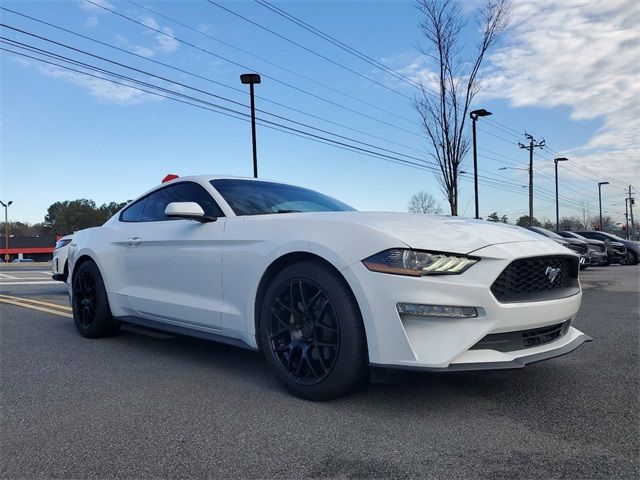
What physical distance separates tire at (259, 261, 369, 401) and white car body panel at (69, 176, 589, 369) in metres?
0.09

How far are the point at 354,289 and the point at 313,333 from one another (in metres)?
0.42

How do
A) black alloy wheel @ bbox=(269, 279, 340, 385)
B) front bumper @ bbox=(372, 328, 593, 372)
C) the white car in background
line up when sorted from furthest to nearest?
1. the white car in background
2. black alloy wheel @ bbox=(269, 279, 340, 385)
3. front bumper @ bbox=(372, 328, 593, 372)

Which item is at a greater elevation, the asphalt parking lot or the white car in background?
the white car in background

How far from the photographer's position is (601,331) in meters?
5.52

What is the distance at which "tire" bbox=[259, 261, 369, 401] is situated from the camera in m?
2.96

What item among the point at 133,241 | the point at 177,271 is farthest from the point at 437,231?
the point at 133,241

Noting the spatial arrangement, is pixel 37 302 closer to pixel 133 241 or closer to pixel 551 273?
pixel 133 241

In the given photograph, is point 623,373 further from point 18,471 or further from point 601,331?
point 18,471

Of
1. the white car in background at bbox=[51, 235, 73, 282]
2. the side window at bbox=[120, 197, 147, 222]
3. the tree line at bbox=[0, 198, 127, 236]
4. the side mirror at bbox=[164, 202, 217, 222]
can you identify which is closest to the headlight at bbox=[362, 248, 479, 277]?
the side mirror at bbox=[164, 202, 217, 222]

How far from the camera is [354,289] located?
9.73ft

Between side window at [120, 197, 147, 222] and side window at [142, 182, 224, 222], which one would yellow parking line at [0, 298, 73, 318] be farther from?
side window at [142, 182, 224, 222]

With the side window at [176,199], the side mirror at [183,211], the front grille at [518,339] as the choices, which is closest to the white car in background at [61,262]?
the side window at [176,199]

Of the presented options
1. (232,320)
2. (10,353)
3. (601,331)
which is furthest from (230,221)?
(601,331)

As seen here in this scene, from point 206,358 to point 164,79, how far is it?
16.7 metres
